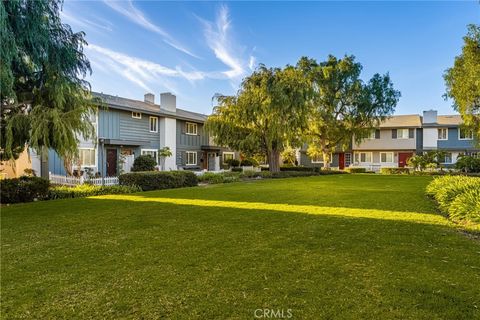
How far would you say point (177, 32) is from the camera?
17031 mm

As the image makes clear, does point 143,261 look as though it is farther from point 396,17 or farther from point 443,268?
point 396,17

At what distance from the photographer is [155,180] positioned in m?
17.9

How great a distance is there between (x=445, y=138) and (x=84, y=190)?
3967 cm

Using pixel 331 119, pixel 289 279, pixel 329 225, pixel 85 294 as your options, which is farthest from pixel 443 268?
pixel 331 119

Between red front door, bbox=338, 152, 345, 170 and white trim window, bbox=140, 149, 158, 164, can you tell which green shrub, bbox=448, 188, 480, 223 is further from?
red front door, bbox=338, 152, 345, 170

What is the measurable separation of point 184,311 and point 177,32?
16057 millimetres

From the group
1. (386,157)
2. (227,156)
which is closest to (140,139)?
(227,156)

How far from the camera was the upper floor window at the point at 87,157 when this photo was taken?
2146 cm

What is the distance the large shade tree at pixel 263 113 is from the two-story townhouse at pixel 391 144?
52.7 ft

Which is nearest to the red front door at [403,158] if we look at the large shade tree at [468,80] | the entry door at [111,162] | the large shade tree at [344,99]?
the large shade tree at [344,99]

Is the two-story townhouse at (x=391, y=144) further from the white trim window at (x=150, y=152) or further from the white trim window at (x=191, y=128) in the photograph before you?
the white trim window at (x=150, y=152)

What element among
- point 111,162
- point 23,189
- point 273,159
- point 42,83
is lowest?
point 23,189

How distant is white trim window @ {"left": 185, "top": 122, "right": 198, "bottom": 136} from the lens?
30928 millimetres

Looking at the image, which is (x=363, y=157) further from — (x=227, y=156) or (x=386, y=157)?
(x=227, y=156)
